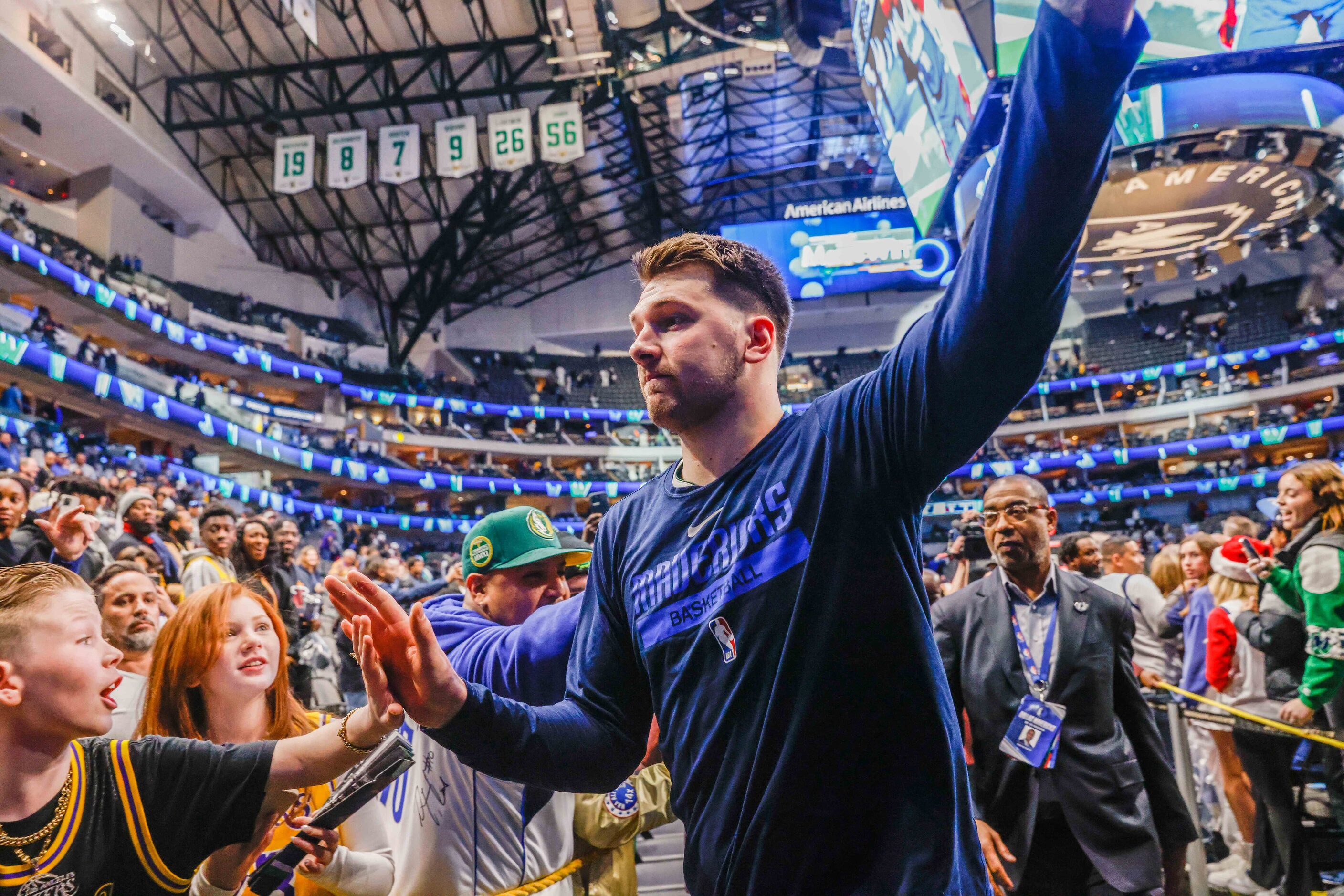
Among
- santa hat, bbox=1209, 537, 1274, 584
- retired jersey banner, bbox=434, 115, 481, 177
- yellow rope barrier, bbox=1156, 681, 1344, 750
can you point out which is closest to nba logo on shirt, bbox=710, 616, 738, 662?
yellow rope barrier, bbox=1156, 681, 1344, 750

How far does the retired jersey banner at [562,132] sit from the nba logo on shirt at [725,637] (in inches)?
697

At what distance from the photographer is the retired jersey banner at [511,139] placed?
17.9 meters

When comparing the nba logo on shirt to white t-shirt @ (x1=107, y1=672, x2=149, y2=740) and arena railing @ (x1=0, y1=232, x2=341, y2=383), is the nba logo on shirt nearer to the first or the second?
white t-shirt @ (x1=107, y1=672, x2=149, y2=740)

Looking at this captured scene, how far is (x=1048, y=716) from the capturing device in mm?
2674

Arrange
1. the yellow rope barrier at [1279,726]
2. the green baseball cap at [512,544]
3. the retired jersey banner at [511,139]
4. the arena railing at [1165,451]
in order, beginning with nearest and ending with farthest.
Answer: the green baseball cap at [512,544], the yellow rope barrier at [1279,726], the retired jersey banner at [511,139], the arena railing at [1165,451]

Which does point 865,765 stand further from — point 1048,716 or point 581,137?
point 581,137

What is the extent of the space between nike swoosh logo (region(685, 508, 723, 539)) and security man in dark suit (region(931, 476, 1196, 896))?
181 cm

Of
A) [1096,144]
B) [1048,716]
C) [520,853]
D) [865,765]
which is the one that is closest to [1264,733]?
[1048,716]

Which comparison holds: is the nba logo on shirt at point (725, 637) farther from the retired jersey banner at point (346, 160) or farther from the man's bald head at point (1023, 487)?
the retired jersey banner at point (346, 160)

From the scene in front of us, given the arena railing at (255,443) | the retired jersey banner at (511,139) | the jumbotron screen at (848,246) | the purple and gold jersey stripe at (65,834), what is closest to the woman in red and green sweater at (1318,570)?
the purple and gold jersey stripe at (65,834)

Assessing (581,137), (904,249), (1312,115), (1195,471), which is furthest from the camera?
(1195,471)

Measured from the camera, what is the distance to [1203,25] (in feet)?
26.1

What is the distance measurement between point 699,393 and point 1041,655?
2.04 m

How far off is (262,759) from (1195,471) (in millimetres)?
35070
